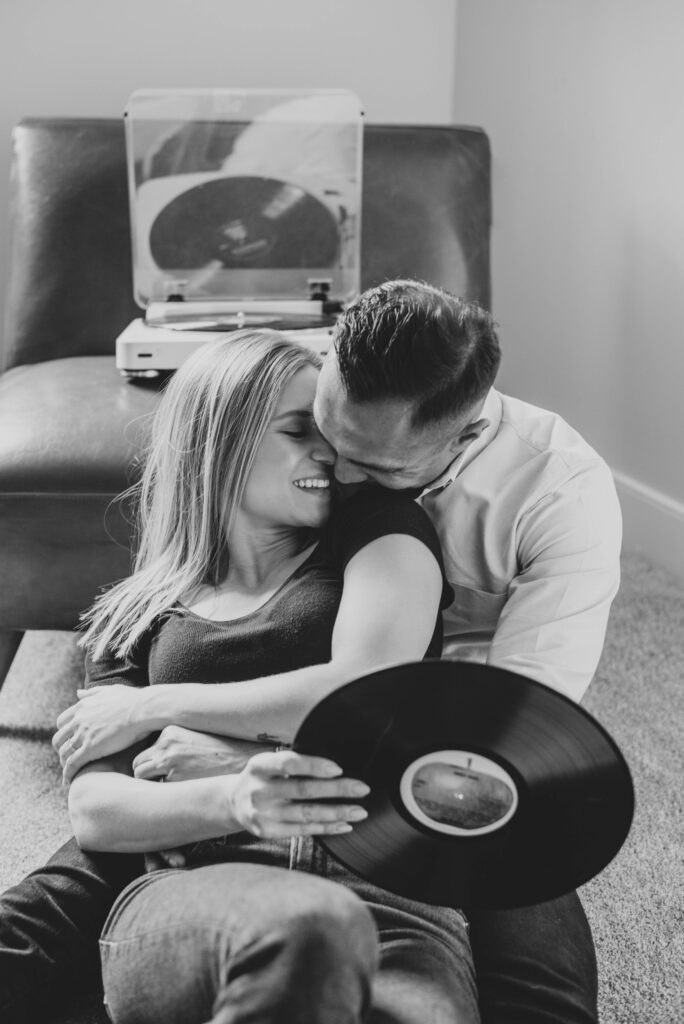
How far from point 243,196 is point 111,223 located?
258mm

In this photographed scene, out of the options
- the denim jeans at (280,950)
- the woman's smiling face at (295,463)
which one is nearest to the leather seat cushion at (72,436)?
the woman's smiling face at (295,463)

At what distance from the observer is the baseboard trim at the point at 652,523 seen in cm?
219

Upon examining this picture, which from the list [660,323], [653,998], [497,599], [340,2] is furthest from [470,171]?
[653,998]

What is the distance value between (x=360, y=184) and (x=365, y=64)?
0.60m

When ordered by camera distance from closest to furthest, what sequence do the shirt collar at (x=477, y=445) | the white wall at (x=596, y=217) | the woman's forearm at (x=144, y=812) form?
the woman's forearm at (x=144, y=812) → the shirt collar at (x=477, y=445) → the white wall at (x=596, y=217)

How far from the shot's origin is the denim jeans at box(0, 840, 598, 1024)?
93cm

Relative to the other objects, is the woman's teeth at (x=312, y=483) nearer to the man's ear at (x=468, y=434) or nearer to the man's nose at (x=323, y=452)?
the man's nose at (x=323, y=452)

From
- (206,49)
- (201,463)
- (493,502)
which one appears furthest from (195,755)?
(206,49)

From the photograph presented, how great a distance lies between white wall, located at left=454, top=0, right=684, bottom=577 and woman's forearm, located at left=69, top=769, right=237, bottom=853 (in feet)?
4.88

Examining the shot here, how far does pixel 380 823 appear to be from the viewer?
0.81 meters

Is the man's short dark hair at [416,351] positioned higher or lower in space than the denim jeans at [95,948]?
higher

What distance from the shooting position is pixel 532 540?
112cm

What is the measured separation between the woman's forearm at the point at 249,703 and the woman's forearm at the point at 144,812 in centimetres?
6

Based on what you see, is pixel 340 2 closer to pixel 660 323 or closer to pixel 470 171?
pixel 470 171
